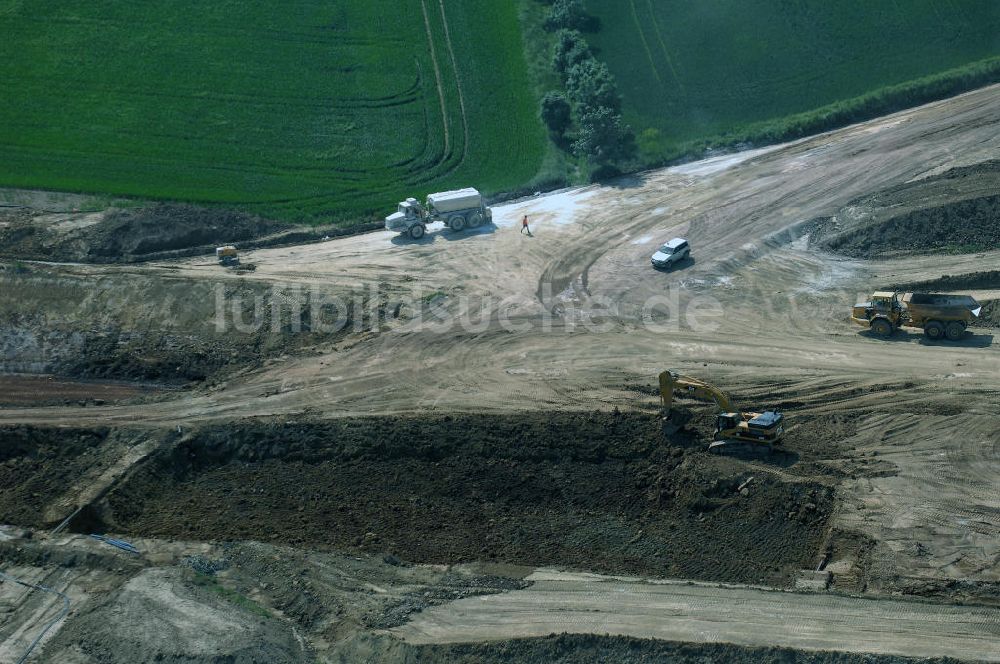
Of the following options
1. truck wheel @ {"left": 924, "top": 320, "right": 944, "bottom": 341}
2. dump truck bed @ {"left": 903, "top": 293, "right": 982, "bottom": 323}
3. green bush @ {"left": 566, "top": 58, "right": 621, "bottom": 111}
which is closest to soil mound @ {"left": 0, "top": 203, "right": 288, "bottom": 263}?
green bush @ {"left": 566, "top": 58, "right": 621, "bottom": 111}

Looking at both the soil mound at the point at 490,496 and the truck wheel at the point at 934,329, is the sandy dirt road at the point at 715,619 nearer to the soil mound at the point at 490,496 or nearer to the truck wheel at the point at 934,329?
the soil mound at the point at 490,496

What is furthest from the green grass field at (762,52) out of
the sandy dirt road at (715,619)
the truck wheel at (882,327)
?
the sandy dirt road at (715,619)

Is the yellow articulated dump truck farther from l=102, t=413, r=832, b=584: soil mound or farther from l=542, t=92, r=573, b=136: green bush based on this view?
l=542, t=92, r=573, b=136: green bush

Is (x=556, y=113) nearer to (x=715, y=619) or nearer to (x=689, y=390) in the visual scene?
(x=689, y=390)

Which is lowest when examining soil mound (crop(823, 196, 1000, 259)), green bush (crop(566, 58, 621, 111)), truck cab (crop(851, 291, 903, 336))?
truck cab (crop(851, 291, 903, 336))

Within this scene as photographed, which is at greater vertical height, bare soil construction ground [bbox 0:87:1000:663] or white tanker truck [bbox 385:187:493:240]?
white tanker truck [bbox 385:187:493:240]

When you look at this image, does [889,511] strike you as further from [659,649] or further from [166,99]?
[166,99]

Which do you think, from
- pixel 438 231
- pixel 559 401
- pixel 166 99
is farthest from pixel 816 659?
pixel 166 99
